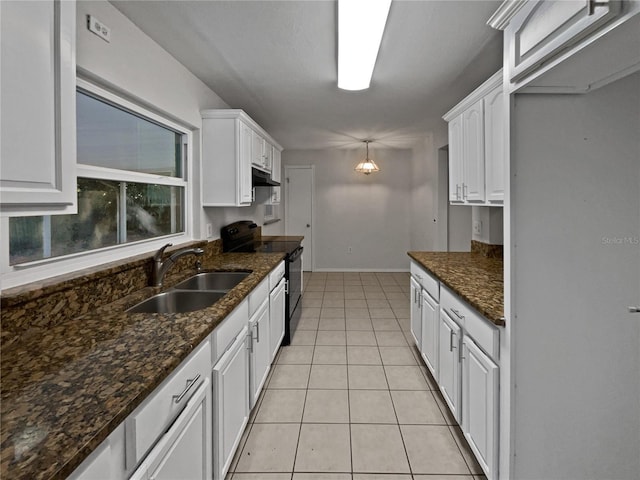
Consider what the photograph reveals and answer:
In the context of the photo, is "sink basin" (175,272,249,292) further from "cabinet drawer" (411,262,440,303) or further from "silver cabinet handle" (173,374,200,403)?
"cabinet drawer" (411,262,440,303)

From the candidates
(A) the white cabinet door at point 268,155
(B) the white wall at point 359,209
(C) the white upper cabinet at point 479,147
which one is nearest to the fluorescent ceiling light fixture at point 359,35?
(C) the white upper cabinet at point 479,147

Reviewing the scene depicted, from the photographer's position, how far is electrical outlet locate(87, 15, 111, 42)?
1592mm

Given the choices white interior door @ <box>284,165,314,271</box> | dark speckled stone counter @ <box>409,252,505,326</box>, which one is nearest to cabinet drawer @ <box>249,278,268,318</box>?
dark speckled stone counter @ <box>409,252,505,326</box>

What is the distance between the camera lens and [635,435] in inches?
52.9

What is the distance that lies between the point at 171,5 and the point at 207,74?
0.95 m

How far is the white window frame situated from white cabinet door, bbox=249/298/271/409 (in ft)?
2.71

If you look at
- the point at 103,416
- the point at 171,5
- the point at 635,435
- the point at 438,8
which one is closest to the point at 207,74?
the point at 171,5

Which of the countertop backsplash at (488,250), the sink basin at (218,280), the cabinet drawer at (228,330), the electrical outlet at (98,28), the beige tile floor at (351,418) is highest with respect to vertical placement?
the electrical outlet at (98,28)

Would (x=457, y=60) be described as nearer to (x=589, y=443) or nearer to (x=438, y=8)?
(x=438, y=8)

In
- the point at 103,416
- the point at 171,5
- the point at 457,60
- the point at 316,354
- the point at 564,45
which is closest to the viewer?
the point at 103,416

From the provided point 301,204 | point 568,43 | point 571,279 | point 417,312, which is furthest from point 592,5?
point 301,204

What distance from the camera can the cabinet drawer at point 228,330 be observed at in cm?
140

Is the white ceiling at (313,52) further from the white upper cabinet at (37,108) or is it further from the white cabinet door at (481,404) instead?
the white cabinet door at (481,404)

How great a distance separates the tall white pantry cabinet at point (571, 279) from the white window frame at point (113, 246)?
1910 millimetres
